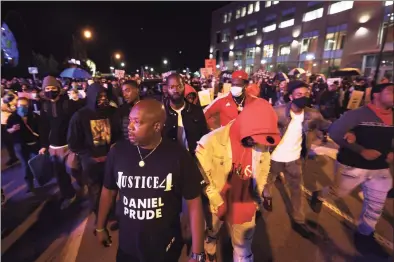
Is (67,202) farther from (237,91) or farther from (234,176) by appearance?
(237,91)

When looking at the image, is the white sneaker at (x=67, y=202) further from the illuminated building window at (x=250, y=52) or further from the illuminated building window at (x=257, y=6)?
the illuminated building window at (x=257, y=6)

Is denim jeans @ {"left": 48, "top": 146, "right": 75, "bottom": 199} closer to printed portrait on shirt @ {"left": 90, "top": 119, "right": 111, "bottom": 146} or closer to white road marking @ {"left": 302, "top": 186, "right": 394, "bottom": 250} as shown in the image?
printed portrait on shirt @ {"left": 90, "top": 119, "right": 111, "bottom": 146}

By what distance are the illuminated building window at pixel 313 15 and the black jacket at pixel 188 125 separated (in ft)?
129

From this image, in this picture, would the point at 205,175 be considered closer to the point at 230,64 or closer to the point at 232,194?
the point at 232,194

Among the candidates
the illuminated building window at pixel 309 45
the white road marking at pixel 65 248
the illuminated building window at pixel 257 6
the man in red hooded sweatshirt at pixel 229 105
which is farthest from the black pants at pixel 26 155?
the illuminated building window at pixel 257 6

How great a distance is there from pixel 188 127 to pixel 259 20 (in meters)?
53.1

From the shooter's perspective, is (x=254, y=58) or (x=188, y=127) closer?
(x=188, y=127)

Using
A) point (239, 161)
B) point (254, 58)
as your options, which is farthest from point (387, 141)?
point (254, 58)

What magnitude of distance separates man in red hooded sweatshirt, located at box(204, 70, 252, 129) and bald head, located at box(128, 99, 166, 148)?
3080 mm

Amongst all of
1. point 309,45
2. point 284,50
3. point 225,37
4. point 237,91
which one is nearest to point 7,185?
point 237,91

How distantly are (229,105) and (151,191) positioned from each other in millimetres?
3471

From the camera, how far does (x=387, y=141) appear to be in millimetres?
3367

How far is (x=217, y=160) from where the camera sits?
2523 millimetres

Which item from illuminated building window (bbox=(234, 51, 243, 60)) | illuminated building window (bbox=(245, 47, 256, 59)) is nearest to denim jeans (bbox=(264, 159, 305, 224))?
illuminated building window (bbox=(245, 47, 256, 59))
